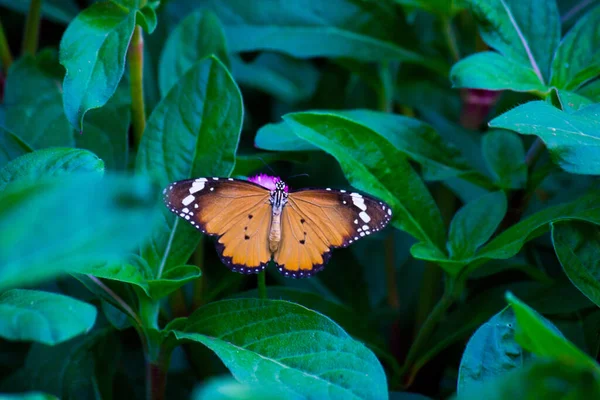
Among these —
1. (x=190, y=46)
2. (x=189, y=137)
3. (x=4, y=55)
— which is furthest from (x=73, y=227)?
(x=4, y=55)

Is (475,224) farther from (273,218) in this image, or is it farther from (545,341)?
(545,341)

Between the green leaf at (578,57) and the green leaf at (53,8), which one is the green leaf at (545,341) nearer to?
the green leaf at (578,57)

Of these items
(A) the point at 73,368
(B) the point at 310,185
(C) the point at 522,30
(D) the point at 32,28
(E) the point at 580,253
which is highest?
(C) the point at 522,30

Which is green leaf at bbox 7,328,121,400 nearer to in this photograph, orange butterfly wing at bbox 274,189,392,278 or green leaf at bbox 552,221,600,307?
orange butterfly wing at bbox 274,189,392,278

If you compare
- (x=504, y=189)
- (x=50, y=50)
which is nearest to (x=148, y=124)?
(x=50, y=50)

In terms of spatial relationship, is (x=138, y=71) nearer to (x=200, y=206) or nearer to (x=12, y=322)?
(x=200, y=206)

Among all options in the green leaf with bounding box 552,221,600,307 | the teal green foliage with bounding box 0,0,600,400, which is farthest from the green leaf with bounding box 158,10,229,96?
the green leaf with bounding box 552,221,600,307

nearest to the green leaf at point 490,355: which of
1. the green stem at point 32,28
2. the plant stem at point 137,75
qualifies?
the plant stem at point 137,75
